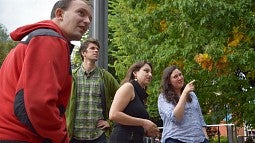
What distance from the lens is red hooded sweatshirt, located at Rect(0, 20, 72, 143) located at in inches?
87.1

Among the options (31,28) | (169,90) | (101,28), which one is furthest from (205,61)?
(31,28)

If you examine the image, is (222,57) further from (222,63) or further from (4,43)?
(4,43)

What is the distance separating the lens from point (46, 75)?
7.30 ft

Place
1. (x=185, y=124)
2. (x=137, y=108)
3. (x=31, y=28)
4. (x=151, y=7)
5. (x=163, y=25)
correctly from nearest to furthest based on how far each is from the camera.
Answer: (x=31, y=28)
(x=137, y=108)
(x=185, y=124)
(x=163, y=25)
(x=151, y=7)

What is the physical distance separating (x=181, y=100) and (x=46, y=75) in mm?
2972

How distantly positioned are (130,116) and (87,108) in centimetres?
56

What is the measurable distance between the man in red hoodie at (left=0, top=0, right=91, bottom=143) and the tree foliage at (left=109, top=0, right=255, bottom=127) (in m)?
8.65

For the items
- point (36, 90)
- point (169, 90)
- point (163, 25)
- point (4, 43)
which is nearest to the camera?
point (36, 90)

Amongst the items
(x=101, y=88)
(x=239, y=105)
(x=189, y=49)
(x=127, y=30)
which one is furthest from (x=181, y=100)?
(x=127, y=30)

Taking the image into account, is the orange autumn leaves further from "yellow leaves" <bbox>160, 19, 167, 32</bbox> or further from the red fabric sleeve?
the red fabric sleeve

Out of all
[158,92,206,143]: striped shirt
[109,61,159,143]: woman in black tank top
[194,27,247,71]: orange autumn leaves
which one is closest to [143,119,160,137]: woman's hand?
[109,61,159,143]: woman in black tank top

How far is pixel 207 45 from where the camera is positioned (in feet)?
36.7

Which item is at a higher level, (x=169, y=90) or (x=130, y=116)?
(x=169, y=90)

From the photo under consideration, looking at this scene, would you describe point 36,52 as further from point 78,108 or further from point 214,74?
point 214,74
